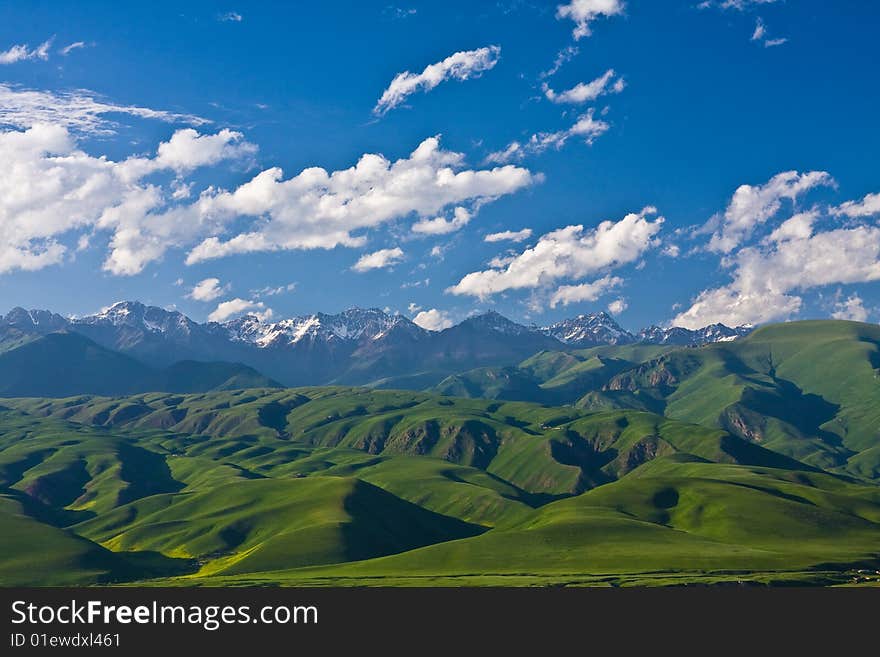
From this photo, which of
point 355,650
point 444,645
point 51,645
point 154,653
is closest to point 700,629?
point 444,645

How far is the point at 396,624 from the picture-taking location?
108 metres

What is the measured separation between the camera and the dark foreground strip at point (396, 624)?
3738 inches

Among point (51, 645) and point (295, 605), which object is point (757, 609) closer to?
point (295, 605)

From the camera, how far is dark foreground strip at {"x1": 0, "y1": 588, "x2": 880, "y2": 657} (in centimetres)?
9494

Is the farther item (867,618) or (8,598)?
(867,618)

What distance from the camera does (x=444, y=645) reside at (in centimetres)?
10219

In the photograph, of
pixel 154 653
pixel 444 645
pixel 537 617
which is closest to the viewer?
pixel 154 653

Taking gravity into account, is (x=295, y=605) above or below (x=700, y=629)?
above

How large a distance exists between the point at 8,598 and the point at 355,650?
39.6m

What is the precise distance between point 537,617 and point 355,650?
3023 cm

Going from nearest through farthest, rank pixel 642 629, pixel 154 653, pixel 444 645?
1. pixel 154 653
2. pixel 444 645
3. pixel 642 629

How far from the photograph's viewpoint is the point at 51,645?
9369 cm

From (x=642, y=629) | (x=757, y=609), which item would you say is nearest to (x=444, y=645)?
(x=642, y=629)

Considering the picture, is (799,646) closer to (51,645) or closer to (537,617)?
(537,617)
